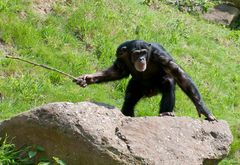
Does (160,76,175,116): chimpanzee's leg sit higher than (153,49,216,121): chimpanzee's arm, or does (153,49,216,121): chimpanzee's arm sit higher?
(153,49,216,121): chimpanzee's arm

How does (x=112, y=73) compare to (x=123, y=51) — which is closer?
(x=123, y=51)

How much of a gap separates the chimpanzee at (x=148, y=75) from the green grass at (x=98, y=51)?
1082mm

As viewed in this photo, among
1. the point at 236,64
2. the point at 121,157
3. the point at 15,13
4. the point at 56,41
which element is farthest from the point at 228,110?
the point at 121,157

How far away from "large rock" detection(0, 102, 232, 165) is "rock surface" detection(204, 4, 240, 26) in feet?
34.7

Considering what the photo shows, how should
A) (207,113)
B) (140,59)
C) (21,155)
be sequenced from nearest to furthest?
(21,155)
(207,113)
(140,59)

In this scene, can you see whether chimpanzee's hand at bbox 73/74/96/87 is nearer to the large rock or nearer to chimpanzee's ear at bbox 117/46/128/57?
chimpanzee's ear at bbox 117/46/128/57

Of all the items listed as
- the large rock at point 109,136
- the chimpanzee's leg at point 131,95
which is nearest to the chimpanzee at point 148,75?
the chimpanzee's leg at point 131,95

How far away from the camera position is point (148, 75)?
736 cm

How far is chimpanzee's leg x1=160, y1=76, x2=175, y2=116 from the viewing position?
704 centimetres

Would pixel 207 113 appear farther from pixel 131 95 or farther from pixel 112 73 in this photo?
pixel 112 73

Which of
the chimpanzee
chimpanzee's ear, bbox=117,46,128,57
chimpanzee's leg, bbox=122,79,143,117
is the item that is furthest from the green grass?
chimpanzee's ear, bbox=117,46,128,57

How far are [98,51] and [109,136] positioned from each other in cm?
508

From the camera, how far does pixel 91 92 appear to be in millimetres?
8766

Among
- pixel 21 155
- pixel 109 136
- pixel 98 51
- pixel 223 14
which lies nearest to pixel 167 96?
pixel 109 136
